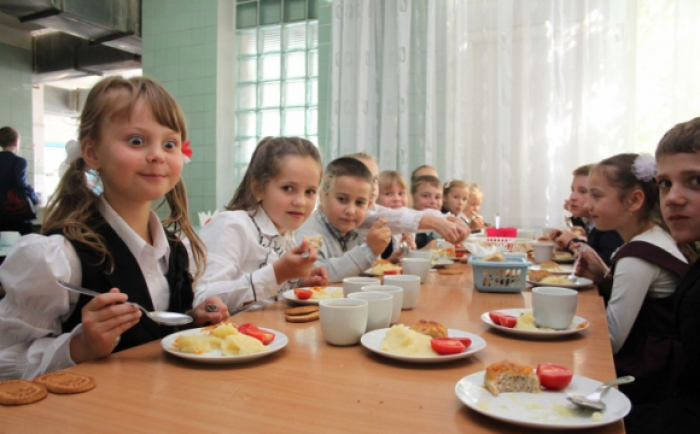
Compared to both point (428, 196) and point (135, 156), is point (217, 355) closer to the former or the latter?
point (135, 156)

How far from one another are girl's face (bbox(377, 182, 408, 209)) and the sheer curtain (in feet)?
3.15

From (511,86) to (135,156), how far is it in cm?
368

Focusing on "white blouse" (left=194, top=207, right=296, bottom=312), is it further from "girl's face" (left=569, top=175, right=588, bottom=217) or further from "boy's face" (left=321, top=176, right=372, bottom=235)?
"girl's face" (left=569, top=175, right=588, bottom=217)

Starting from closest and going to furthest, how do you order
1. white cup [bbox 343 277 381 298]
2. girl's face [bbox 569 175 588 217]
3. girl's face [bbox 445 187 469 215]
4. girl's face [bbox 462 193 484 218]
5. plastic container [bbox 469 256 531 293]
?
1. white cup [bbox 343 277 381 298]
2. plastic container [bbox 469 256 531 293]
3. girl's face [bbox 569 175 588 217]
4. girl's face [bbox 445 187 469 215]
5. girl's face [bbox 462 193 484 218]

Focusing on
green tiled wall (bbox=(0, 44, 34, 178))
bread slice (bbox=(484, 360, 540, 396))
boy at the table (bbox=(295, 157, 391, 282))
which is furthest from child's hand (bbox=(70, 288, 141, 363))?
green tiled wall (bbox=(0, 44, 34, 178))

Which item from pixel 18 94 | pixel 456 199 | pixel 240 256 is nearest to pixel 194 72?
pixel 456 199

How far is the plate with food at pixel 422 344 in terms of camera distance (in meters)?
0.96

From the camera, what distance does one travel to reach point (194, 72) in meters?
5.23

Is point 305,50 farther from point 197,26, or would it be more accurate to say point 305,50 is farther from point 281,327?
point 281,327

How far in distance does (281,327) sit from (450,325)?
41 centimetres

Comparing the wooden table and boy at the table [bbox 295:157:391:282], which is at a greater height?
boy at the table [bbox 295:157:391:282]

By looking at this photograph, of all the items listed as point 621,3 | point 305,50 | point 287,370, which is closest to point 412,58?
point 305,50

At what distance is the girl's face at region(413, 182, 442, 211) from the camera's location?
12.7 feet

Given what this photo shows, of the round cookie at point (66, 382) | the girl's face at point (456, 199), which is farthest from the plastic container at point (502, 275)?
the girl's face at point (456, 199)
